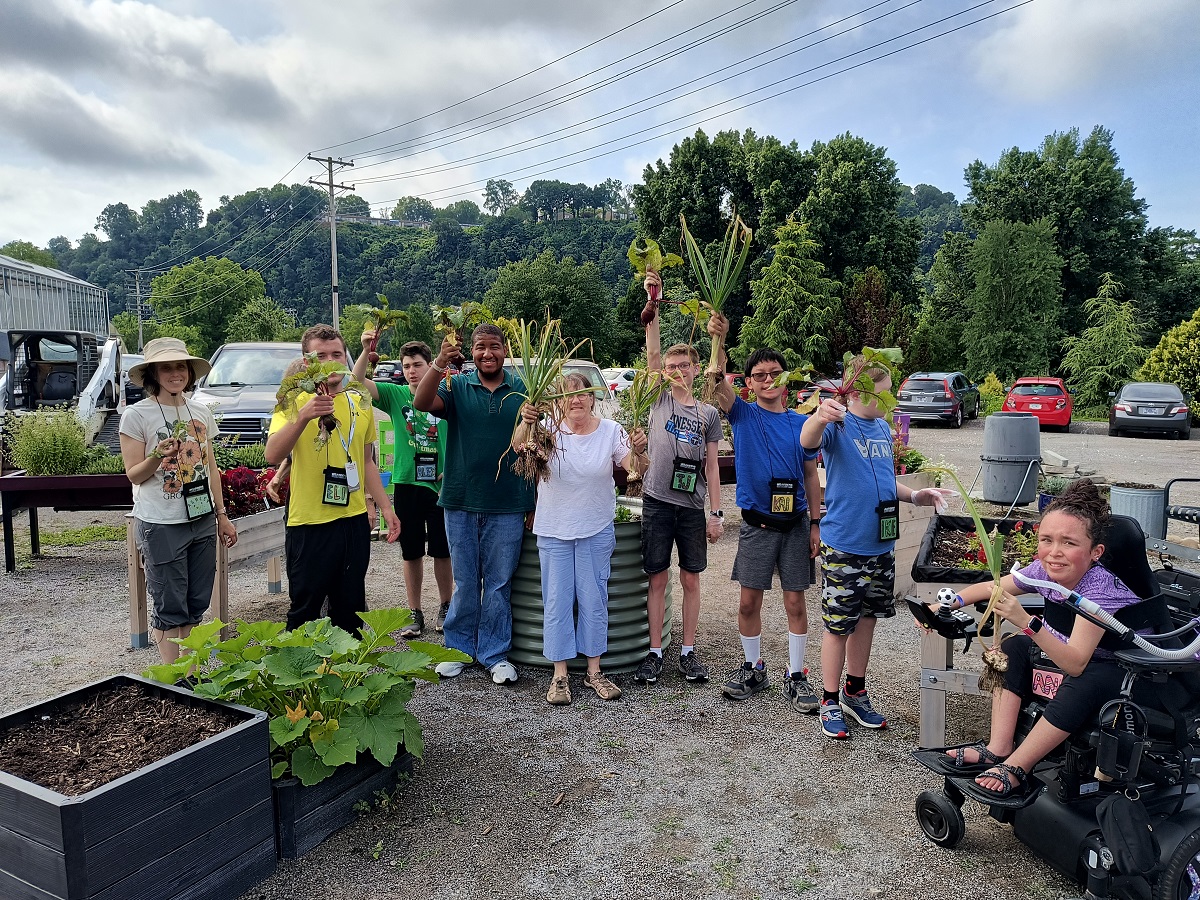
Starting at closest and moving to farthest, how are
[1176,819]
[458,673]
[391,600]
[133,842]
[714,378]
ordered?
1. [133,842]
2. [1176,819]
3. [714,378]
4. [458,673]
5. [391,600]

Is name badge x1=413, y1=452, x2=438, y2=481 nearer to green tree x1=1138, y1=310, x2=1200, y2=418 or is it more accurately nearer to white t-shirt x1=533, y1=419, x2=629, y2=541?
white t-shirt x1=533, y1=419, x2=629, y2=541

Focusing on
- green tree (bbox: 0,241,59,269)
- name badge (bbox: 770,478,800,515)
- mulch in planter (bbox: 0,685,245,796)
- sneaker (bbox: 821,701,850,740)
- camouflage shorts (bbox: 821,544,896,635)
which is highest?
green tree (bbox: 0,241,59,269)

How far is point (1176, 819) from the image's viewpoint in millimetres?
2678

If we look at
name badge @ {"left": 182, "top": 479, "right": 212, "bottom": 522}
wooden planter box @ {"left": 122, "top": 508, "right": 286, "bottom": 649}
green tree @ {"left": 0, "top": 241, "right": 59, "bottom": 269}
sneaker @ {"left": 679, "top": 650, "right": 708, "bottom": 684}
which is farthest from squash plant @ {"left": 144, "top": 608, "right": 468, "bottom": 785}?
green tree @ {"left": 0, "top": 241, "right": 59, "bottom": 269}

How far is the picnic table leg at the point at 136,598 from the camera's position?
17.7 feet

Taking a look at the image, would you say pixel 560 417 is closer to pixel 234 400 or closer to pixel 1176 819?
pixel 1176 819

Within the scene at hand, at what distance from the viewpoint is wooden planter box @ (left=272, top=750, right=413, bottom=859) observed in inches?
118

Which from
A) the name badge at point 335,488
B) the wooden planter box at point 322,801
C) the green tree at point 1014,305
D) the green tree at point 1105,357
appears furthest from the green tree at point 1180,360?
the wooden planter box at point 322,801

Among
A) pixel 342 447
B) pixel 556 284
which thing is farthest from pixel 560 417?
pixel 556 284

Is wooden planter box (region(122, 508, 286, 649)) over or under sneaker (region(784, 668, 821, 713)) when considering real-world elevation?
over

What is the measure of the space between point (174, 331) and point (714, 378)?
2754 inches

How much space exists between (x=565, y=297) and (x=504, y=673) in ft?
117

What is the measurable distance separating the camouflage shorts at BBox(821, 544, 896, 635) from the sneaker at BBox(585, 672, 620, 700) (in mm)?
1328

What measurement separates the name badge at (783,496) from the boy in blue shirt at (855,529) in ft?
0.80
